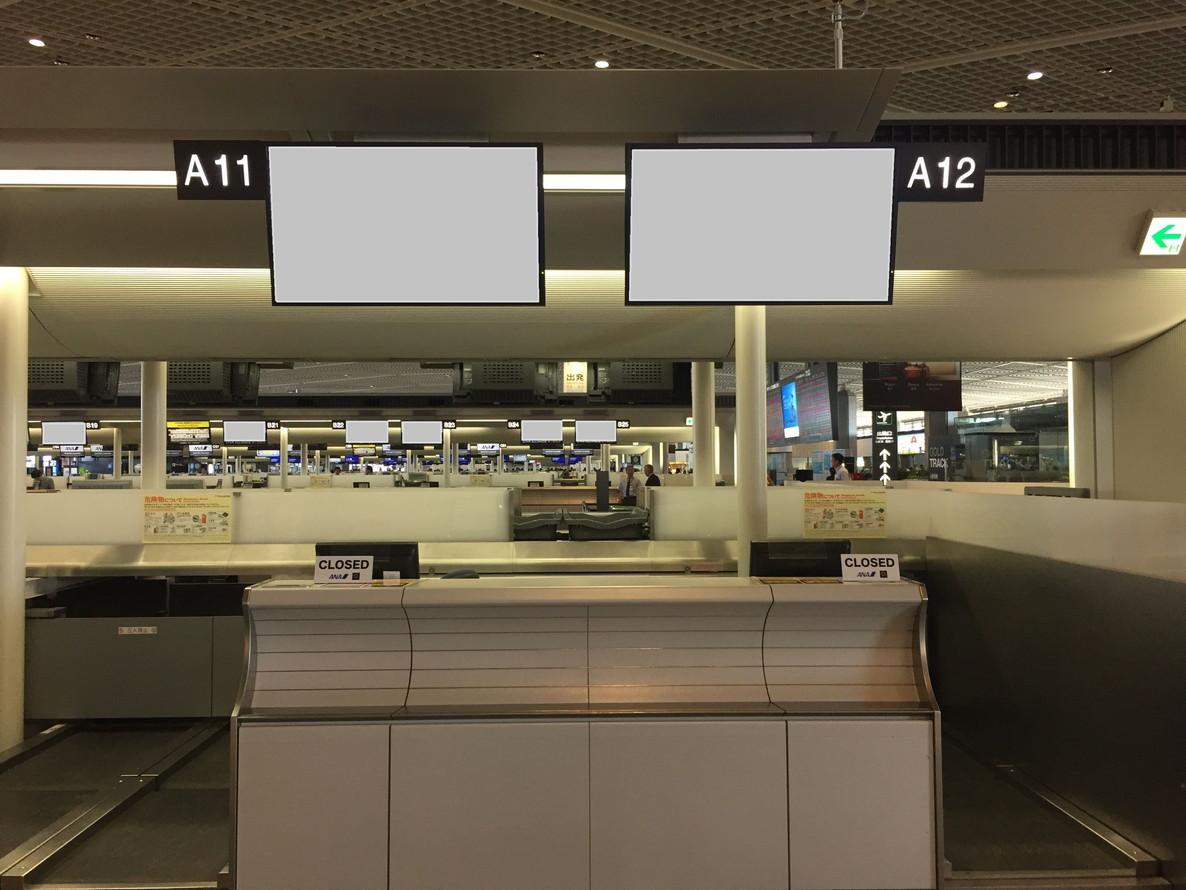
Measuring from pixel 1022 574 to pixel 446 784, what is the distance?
116 inches

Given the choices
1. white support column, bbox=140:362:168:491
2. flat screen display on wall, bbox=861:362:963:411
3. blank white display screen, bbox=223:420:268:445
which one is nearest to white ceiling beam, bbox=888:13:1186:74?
flat screen display on wall, bbox=861:362:963:411

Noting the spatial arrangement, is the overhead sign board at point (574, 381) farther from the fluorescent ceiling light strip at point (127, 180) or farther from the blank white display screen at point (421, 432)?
the fluorescent ceiling light strip at point (127, 180)

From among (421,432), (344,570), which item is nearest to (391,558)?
(344,570)

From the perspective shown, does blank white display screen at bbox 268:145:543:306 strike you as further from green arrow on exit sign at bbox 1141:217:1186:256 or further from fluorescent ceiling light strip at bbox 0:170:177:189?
green arrow on exit sign at bbox 1141:217:1186:256

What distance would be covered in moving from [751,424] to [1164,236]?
2312 mm

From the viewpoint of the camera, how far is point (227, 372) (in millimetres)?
9820

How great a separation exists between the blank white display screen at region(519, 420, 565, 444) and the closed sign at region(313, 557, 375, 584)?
34.6ft

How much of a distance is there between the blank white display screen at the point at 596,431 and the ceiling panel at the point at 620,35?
9387mm

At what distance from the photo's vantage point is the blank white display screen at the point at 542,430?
1381 cm

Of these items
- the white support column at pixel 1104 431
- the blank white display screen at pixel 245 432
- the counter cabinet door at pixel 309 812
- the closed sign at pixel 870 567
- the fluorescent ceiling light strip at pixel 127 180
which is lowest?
the counter cabinet door at pixel 309 812

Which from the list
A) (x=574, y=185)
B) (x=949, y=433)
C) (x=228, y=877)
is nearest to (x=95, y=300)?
(x=574, y=185)

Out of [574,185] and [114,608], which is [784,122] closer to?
[574,185]

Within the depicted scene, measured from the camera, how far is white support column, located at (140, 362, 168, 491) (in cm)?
665

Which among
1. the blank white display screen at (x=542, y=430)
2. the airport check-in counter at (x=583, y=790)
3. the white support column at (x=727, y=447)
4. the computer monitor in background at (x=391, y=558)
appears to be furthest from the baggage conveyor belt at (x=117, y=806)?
the white support column at (x=727, y=447)
